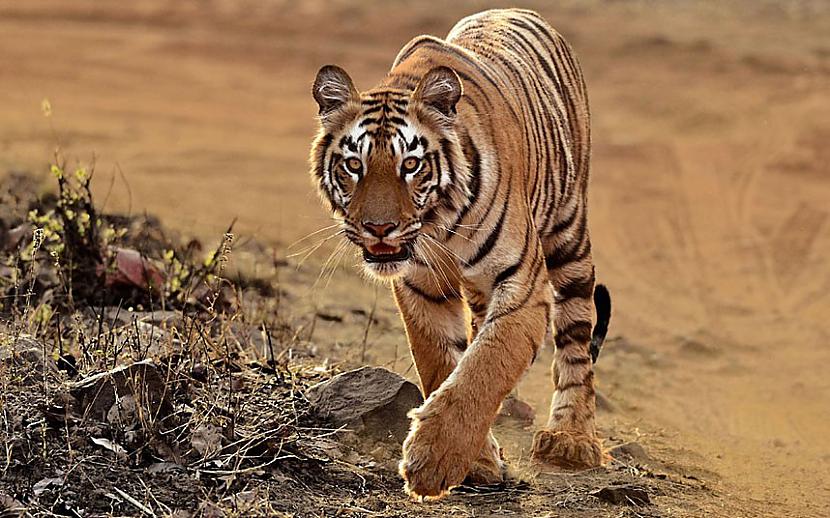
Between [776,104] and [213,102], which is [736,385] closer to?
[776,104]

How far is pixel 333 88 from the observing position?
13.6 feet

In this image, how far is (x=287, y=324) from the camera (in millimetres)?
6023

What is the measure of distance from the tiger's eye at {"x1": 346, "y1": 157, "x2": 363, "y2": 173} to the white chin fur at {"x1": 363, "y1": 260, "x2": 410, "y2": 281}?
295 millimetres

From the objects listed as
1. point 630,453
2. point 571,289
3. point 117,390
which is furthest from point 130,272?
point 630,453

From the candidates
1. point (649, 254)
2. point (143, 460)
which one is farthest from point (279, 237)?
point (143, 460)

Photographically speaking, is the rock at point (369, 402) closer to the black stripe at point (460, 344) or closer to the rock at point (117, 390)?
the black stripe at point (460, 344)

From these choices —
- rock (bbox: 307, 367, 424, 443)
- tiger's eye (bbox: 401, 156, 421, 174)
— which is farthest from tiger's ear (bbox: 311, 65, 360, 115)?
rock (bbox: 307, 367, 424, 443)

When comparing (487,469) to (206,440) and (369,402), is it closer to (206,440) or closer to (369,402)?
(369,402)

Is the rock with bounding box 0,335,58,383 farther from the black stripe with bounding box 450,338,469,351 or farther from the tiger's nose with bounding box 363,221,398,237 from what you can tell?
the black stripe with bounding box 450,338,469,351

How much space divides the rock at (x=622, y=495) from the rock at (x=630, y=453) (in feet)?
2.34

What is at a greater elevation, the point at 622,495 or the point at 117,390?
the point at 117,390

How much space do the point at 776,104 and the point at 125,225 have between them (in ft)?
25.7

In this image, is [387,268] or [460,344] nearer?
[387,268]

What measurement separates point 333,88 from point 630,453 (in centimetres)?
201
